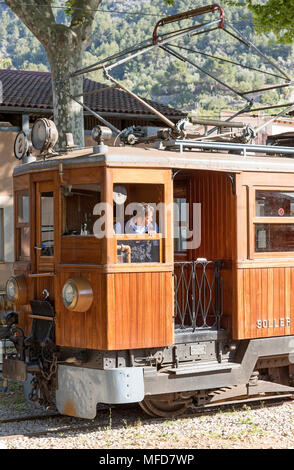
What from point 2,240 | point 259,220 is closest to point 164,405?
point 259,220

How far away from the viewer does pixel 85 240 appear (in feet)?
27.2

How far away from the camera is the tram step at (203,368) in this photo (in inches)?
332

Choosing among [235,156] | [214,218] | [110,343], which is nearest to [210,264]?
[214,218]

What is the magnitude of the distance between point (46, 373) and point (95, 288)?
126 cm

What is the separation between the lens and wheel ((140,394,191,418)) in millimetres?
8766

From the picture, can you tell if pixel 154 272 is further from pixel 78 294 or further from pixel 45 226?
pixel 45 226

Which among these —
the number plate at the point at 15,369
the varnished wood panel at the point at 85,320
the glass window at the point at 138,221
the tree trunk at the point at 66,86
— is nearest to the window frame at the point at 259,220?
the glass window at the point at 138,221

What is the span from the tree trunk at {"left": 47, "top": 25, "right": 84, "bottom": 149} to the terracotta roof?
6.17 metres

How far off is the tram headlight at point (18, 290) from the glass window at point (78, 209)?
→ 111cm

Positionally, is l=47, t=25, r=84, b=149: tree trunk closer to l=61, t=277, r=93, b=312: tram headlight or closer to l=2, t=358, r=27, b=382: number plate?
l=2, t=358, r=27, b=382: number plate

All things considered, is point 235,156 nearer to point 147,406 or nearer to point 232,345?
point 232,345

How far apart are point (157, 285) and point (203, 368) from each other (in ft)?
3.75

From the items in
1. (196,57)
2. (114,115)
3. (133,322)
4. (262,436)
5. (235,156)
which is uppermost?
(196,57)

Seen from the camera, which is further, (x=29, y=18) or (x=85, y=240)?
(x=29, y=18)
